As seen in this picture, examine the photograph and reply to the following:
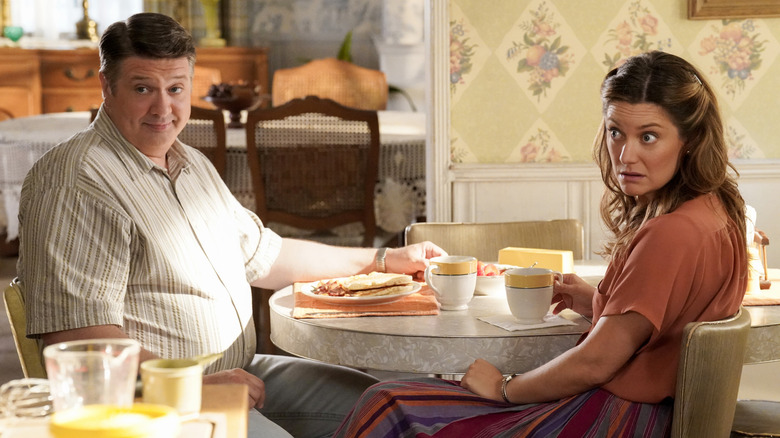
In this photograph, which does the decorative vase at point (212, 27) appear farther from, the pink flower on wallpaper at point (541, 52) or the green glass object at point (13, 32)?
the pink flower on wallpaper at point (541, 52)

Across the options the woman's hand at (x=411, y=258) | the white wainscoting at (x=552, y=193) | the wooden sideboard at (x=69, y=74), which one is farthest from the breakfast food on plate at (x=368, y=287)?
the wooden sideboard at (x=69, y=74)

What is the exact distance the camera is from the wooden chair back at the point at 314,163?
12.5 ft

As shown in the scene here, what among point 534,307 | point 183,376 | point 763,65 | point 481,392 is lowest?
point 481,392

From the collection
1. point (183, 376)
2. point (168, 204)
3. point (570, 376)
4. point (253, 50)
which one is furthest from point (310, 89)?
point (183, 376)

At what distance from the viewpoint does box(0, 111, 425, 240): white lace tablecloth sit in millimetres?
4004

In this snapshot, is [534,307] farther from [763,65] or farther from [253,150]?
[253,150]

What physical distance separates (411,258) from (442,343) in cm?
56

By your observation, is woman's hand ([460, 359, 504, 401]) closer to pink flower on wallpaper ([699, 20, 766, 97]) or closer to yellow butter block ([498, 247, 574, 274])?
yellow butter block ([498, 247, 574, 274])

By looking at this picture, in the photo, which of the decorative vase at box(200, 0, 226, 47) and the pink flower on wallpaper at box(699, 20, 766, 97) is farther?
the decorative vase at box(200, 0, 226, 47)

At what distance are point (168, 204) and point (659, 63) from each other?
0.94 meters

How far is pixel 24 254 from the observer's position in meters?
1.60

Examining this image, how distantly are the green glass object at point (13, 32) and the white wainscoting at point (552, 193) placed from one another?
5.35 m

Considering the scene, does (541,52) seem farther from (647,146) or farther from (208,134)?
(208,134)

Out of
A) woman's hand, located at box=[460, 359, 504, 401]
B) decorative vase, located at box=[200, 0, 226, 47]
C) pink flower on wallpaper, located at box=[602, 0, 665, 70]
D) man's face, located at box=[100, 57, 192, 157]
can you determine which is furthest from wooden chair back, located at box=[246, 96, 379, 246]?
decorative vase, located at box=[200, 0, 226, 47]
